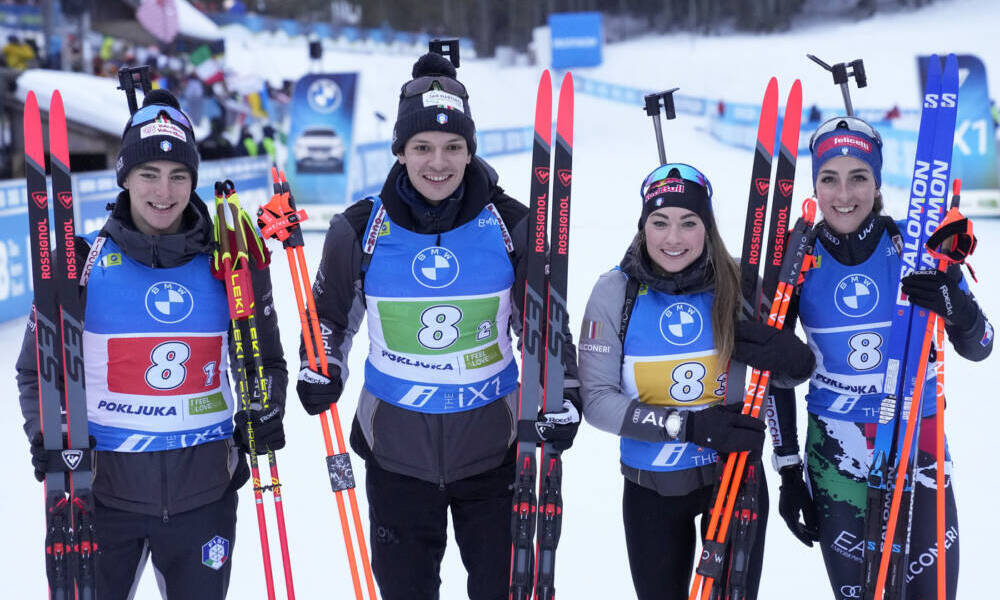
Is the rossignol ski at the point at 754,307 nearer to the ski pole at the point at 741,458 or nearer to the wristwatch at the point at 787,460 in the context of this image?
the ski pole at the point at 741,458

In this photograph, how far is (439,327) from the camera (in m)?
2.17

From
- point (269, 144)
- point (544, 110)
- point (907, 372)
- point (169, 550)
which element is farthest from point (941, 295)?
point (269, 144)

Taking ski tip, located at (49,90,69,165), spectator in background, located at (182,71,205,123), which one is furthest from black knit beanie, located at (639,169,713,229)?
spectator in background, located at (182,71,205,123)

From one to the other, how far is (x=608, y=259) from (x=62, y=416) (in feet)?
23.8

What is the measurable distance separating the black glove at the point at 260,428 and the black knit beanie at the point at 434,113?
2.40 ft

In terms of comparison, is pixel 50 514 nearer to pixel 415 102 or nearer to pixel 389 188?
pixel 389 188

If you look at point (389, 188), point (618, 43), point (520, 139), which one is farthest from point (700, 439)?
point (618, 43)

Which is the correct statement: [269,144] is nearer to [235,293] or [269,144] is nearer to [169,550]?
[235,293]

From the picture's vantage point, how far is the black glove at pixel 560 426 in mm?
2139

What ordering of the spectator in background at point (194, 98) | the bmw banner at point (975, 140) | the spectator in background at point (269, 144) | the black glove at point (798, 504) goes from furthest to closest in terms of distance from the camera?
the spectator in background at point (194, 98)
the spectator in background at point (269, 144)
the bmw banner at point (975, 140)
the black glove at point (798, 504)

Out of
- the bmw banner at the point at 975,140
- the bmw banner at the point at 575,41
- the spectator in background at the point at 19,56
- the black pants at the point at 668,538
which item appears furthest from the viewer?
the bmw banner at the point at 575,41

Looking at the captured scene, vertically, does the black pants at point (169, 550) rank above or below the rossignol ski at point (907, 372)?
below

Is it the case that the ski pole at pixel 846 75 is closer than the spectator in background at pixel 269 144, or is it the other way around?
the ski pole at pixel 846 75

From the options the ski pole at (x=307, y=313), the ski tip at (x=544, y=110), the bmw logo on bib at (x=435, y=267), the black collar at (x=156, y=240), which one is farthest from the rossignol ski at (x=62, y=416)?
the ski tip at (x=544, y=110)
